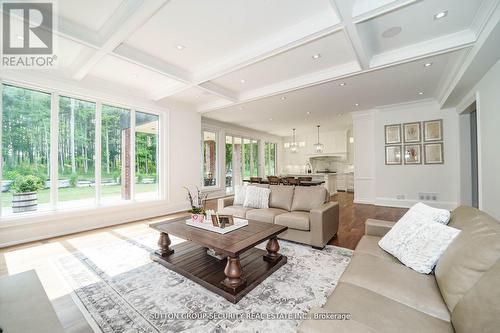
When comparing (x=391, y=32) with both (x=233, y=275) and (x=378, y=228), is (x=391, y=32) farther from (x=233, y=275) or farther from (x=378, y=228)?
(x=233, y=275)

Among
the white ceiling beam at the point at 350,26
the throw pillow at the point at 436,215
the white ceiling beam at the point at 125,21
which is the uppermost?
the white ceiling beam at the point at 125,21

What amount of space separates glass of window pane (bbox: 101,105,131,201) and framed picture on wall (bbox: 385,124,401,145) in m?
7.02

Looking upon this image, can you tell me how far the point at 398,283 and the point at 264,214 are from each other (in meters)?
2.19

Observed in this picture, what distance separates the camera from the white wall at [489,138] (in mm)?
3049

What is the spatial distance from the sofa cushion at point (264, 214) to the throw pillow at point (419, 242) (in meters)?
1.74

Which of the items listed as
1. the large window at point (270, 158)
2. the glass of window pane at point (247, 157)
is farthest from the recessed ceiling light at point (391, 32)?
the large window at point (270, 158)

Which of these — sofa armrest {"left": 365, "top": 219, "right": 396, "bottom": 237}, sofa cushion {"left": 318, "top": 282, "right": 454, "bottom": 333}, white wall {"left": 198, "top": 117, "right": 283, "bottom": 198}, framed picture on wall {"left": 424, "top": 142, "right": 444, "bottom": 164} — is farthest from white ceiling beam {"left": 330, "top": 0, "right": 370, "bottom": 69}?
white wall {"left": 198, "top": 117, "right": 283, "bottom": 198}

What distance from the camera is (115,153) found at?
4703 millimetres

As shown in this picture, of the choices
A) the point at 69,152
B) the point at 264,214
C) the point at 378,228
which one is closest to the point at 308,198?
the point at 264,214

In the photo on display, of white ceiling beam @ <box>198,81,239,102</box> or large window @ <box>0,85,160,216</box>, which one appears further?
white ceiling beam @ <box>198,81,239,102</box>

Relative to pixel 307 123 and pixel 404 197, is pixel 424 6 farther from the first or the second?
pixel 307 123

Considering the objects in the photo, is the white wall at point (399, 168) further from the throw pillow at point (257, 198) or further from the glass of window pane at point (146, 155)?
the glass of window pane at point (146, 155)

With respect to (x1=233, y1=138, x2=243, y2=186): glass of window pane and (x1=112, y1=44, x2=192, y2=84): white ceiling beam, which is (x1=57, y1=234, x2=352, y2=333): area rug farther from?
(x1=233, y1=138, x2=243, y2=186): glass of window pane

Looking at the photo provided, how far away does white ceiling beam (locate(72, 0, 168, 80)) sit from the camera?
2.23 meters
